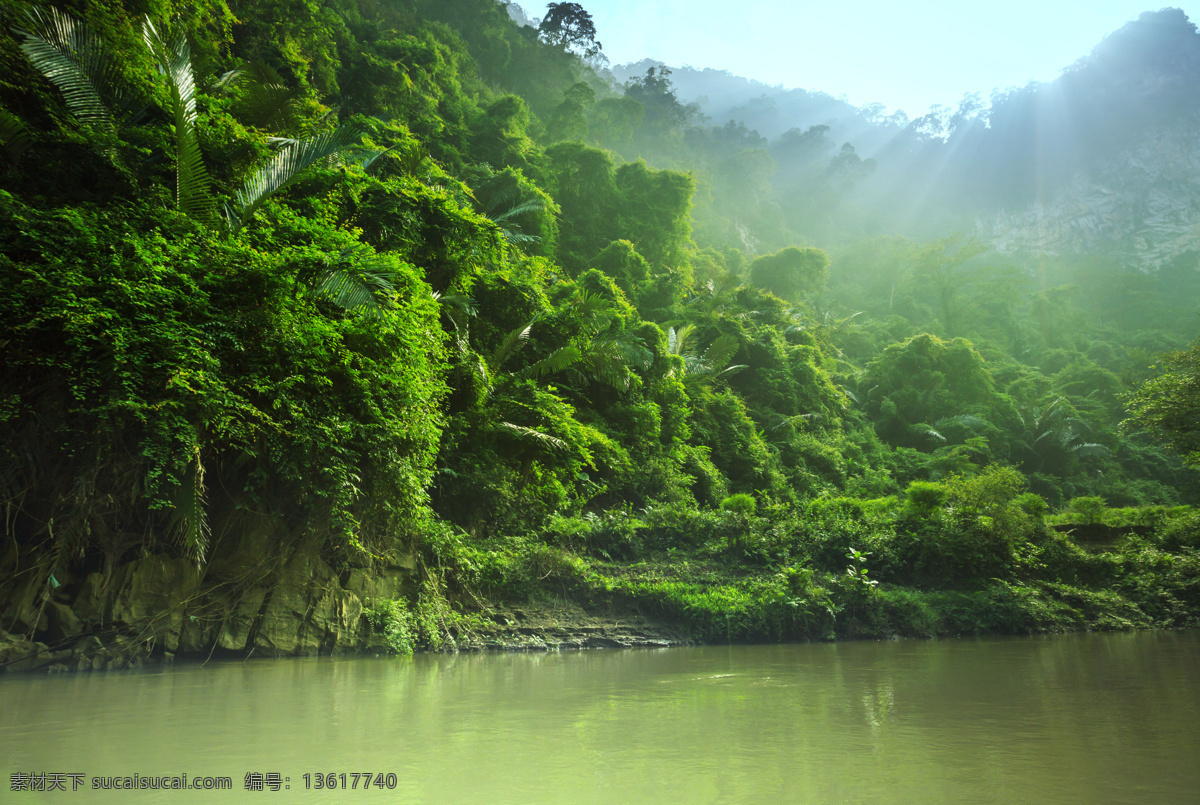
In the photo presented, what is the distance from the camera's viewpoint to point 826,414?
21953 mm

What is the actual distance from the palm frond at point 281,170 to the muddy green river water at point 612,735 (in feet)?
16.1

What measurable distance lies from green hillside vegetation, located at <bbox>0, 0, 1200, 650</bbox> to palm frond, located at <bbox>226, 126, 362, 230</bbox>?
0.10ft

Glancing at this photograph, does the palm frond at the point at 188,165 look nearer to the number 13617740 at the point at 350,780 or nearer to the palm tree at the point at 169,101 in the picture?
the palm tree at the point at 169,101

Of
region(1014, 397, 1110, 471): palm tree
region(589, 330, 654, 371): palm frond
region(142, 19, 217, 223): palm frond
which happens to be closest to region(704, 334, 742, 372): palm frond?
region(589, 330, 654, 371): palm frond

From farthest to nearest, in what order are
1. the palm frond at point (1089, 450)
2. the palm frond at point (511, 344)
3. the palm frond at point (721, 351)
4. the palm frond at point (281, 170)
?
1. the palm frond at point (1089, 450)
2. the palm frond at point (721, 351)
3. the palm frond at point (511, 344)
4. the palm frond at point (281, 170)

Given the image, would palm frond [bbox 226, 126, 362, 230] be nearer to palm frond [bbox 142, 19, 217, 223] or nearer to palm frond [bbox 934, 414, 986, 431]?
palm frond [bbox 142, 19, 217, 223]

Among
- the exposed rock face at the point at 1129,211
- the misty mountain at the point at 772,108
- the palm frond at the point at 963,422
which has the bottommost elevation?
the palm frond at the point at 963,422

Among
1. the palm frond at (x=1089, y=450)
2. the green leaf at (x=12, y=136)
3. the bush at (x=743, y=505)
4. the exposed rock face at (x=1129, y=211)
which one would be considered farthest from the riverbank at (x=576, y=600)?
the exposed rock face at (x=1129, y=211)

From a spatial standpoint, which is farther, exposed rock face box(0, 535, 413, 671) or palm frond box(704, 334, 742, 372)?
palm frond box(704, 334, 742, 372)

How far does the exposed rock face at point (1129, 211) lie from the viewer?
4919 cm

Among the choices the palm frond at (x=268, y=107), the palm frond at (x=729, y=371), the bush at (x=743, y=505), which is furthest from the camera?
the palm frond at (x=729, y=371)

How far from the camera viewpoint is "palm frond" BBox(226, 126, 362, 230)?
23.3ft

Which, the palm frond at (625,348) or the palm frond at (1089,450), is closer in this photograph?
the palm frond at (625,348)

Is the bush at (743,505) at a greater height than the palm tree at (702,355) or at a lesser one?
lesser
